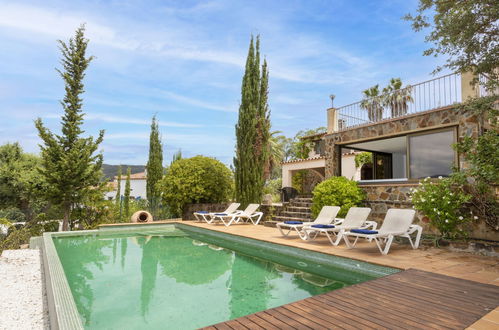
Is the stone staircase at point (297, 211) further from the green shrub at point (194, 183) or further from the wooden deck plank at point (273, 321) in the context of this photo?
the wooden deck plank at point (273, 321)

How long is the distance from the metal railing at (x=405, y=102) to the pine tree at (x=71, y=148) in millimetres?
10817

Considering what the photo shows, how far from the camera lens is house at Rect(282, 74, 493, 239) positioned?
9.08 m

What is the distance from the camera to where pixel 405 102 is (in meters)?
10.7

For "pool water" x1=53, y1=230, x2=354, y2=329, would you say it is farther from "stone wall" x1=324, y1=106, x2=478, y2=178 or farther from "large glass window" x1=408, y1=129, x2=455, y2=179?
"stone wall" x1=324, y1=106, x2=478, y2=178

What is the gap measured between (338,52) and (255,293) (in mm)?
11824

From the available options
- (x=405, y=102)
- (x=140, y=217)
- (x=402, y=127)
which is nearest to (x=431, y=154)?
(x=402, y=127)

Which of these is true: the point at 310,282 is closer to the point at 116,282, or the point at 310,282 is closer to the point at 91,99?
the point at 116,282

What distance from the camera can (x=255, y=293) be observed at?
5.33m

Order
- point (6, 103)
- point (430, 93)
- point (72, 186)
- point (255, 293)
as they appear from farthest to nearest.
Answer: point (6, 103)
point (72, 186)
point (430, 93)
point (255, 293)

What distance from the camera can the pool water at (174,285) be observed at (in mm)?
4438

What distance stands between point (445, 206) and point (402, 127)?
350cm

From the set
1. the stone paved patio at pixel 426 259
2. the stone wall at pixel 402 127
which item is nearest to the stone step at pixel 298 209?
the stone wall at pixel 402 127

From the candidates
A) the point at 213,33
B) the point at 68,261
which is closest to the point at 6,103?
the point at 213,33

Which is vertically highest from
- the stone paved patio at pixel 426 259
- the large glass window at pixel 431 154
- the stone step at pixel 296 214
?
the large glass window at pixel 431 154
